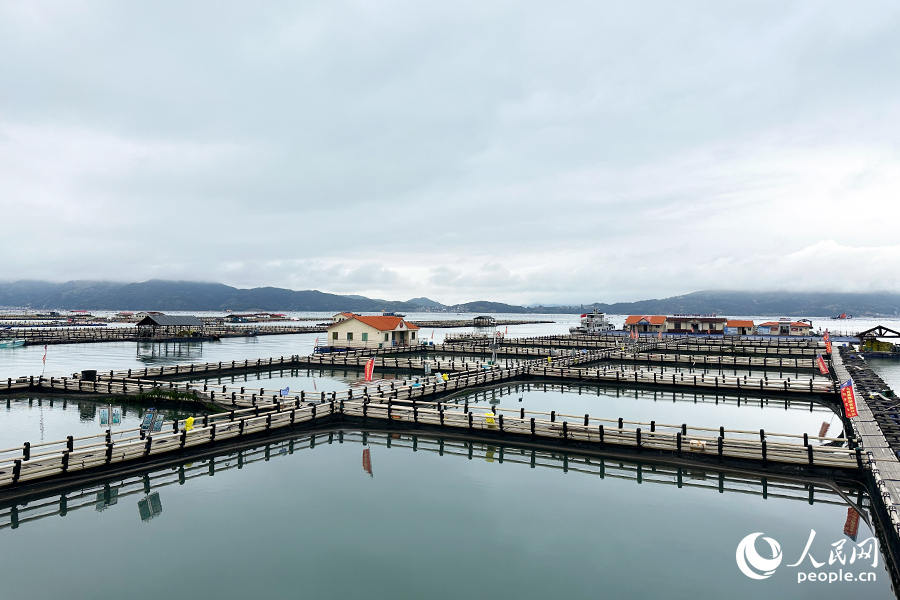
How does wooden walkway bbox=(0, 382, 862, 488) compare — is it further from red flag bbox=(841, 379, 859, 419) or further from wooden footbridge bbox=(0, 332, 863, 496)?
red flag bbox=(841, 379, 859, 419)

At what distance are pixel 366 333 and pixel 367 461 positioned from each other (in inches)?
2092

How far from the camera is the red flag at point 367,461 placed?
75.2 feet

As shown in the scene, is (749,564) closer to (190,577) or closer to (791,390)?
(190,577)

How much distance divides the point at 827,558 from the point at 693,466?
838 cm

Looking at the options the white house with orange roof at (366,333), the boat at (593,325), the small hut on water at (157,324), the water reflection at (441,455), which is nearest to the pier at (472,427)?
the water reflection at (441,455)

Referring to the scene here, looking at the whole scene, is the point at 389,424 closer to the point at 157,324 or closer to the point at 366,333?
the point at 366,333

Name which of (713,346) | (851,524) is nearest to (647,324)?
(713,346)

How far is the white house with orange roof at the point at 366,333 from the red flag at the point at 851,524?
6194cm

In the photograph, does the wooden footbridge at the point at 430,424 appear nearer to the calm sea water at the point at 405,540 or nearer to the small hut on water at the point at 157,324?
the calm sea water at the point at 405,540

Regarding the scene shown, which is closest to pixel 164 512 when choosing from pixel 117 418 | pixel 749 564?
pixel 117 418

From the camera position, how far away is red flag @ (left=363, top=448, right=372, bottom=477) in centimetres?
2291

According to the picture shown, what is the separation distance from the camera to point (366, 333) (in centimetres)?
7669

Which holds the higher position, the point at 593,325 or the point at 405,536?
the point at 593,325

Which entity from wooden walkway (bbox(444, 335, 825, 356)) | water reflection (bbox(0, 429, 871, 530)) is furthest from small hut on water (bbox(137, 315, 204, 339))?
water reflection (bbox(0, 429, 871, 530))
